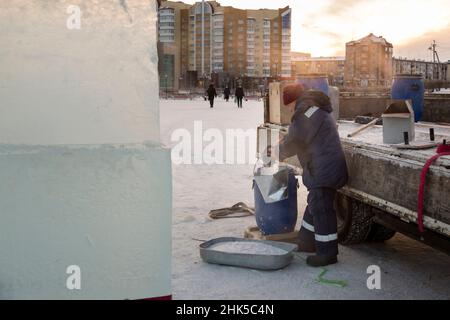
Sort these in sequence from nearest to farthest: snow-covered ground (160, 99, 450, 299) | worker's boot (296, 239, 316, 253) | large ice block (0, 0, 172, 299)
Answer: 1. large ice block (0, 0, 172, 299)
2. snow-covered ground (160, 99, 450, 299)
3. worker's boot (296, 239, 316, 253)

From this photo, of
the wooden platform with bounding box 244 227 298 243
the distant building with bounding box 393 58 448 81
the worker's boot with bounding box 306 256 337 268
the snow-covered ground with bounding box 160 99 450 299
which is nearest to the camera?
the snow-covered ground with bounding box 160 99 450 299

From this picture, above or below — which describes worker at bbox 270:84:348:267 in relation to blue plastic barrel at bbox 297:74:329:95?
below

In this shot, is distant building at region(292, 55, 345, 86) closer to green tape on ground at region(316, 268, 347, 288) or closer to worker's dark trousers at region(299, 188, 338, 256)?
worker's dark trousers at region(299, 188, 338, 256)

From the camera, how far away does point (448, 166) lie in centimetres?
314

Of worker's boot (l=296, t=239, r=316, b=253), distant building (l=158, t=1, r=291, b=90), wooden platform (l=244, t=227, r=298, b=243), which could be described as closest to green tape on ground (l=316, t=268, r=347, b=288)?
worker's boot (l=296, t=239, r=316, b=253)

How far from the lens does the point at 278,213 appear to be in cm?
528

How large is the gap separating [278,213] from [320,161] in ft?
3.09

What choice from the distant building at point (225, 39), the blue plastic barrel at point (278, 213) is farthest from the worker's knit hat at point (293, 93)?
the distant building at point (225, 39)

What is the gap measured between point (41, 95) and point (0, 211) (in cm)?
49

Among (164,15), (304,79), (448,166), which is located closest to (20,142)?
(448,166)

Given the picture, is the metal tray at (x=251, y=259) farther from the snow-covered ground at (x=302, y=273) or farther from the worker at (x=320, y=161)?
the worker at (x=320, y=161)

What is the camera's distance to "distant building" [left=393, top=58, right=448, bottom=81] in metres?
126

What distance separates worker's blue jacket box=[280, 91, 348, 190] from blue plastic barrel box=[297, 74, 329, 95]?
1439 mm
